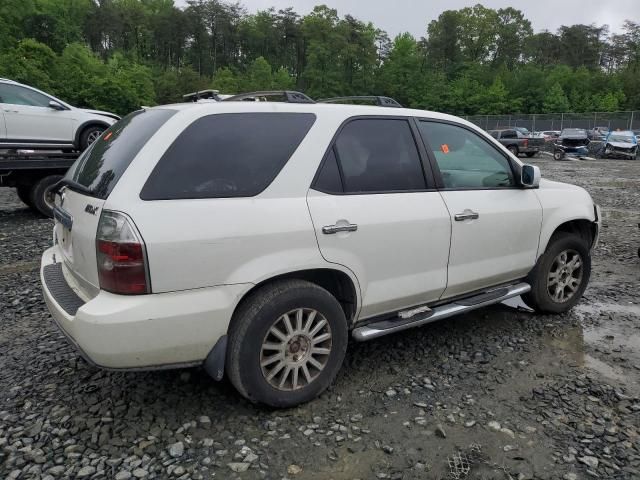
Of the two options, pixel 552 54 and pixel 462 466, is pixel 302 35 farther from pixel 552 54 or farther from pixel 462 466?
pixel 462 466

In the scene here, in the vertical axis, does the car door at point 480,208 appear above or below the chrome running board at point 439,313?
above

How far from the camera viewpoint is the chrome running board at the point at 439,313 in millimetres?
3256

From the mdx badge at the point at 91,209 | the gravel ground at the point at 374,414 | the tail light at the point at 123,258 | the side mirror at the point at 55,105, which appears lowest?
the gravel ground at the point at 374,414

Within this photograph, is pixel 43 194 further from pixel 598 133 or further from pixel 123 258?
pixel 598 133

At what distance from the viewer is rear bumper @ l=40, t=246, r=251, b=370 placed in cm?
248

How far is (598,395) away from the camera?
10.7 ft

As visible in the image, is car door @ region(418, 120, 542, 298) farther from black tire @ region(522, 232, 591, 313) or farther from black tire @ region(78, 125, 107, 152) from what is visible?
black tire @ region(78, 125, 107, 152)

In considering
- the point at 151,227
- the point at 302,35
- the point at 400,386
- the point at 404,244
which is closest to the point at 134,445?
the point at 151,227

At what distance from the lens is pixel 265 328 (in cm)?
281

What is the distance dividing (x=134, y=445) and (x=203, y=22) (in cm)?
10549

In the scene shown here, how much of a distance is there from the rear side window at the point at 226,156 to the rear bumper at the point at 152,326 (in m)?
0.52

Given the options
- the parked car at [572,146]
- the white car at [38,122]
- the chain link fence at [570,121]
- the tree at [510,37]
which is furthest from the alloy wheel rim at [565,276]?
the tree at [510,37]

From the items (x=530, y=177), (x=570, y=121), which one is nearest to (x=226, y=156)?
(x=530, y=177)

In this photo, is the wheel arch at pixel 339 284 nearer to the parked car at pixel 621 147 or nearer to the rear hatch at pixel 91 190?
the rear hatch at pixel 91 190
